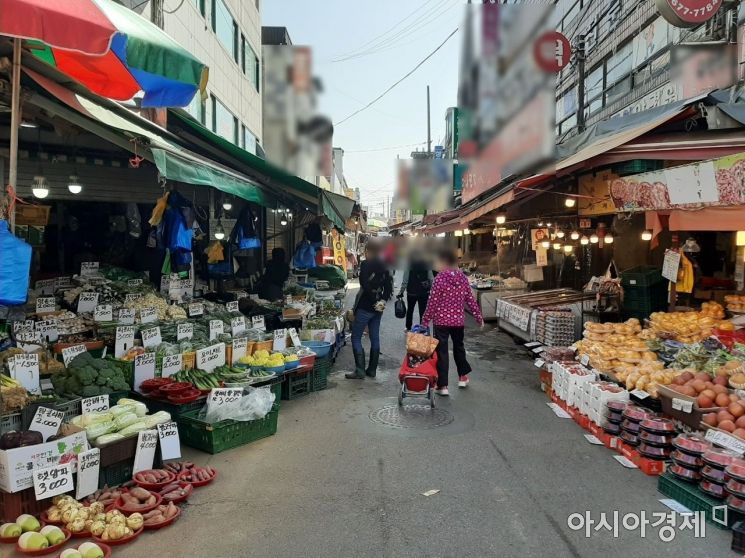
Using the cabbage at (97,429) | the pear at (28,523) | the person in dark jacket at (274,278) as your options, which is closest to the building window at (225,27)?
the person in dark jacket at (274,278)

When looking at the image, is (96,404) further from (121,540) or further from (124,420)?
(121,540)

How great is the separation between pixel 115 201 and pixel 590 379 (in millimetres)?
8777

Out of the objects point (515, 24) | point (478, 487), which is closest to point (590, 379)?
point (478, 487)

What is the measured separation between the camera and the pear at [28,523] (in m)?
3.73

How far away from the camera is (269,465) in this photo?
517 cm

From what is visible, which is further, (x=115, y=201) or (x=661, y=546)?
(x=115, y=201)

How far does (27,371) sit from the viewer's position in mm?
5145

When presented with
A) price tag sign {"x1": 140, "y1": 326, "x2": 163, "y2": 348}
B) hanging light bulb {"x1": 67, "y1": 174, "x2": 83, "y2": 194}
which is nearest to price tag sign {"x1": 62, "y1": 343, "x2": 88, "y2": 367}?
price tag sign {"x1": 140, "y1": 326, "x2": 163, "y2": 348}

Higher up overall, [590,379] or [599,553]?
[590,379]

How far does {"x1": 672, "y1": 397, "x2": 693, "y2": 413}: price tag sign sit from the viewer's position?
509cm

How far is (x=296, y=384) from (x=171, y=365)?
188 centimetres

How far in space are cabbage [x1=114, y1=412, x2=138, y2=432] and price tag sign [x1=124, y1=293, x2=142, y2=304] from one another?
3.50 m

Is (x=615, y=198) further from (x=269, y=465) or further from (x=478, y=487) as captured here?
(x=269, y=465)

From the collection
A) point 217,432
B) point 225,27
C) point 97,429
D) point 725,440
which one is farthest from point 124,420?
point 225,27
